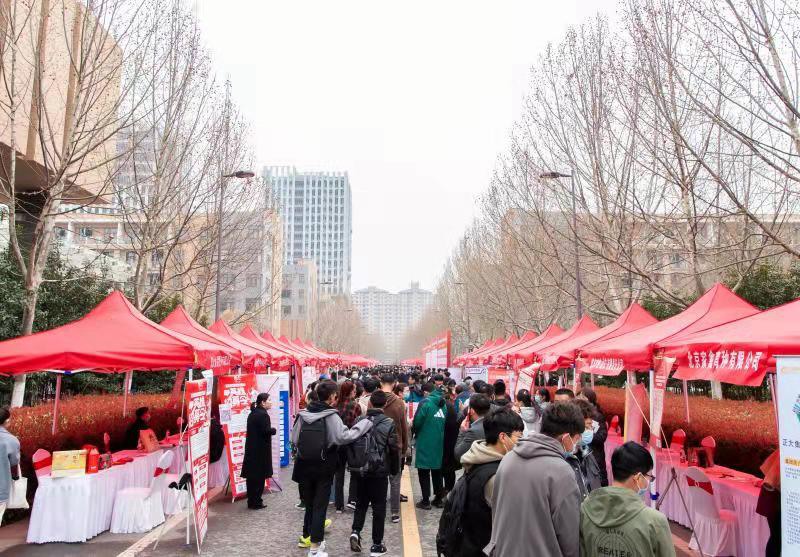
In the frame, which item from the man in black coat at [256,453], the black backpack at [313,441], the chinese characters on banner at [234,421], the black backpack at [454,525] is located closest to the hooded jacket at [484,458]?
the black backpack at [454,525]

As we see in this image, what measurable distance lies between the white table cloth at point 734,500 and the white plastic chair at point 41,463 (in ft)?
21.4

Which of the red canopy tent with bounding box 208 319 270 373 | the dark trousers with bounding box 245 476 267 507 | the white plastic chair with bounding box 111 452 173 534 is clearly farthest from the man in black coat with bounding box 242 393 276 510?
the red canopy tent with bounding box 208 319 270 373

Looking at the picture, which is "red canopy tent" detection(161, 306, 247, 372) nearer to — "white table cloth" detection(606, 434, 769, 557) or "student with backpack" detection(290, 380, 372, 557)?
"student with backpack" detection(290, 380, 372, 557)

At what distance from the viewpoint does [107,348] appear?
8070mm

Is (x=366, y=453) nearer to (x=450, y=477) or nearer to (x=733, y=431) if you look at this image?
(x=450, y=477)

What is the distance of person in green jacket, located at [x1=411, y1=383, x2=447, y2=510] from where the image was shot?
8406mm

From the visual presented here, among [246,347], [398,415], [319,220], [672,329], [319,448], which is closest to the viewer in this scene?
[319,448]

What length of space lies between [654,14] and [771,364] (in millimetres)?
8517

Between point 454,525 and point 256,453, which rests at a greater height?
point 454,525

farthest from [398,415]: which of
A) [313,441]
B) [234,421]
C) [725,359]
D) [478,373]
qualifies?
[478,373]

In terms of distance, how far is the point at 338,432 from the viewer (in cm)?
634

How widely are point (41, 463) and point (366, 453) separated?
3.91 metres

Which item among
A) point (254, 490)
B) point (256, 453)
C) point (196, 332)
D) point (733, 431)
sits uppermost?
point (196, 332)

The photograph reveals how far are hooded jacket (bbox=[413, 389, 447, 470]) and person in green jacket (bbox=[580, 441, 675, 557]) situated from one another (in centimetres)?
544
